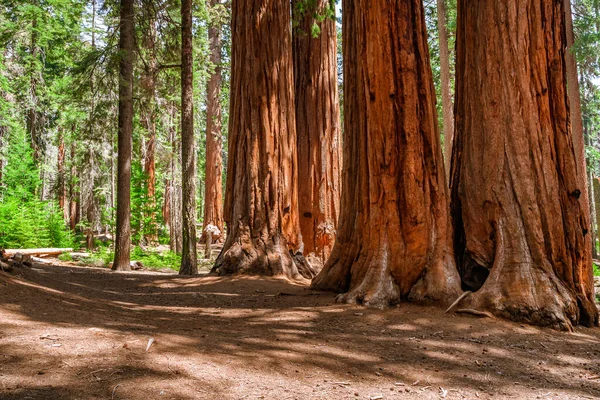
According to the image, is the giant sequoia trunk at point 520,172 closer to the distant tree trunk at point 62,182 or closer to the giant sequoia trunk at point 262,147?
the giant sequoia trunk at point 262,147

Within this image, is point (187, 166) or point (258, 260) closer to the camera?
point (258, 260)

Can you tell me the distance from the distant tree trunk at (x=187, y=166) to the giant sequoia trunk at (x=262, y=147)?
113 cm

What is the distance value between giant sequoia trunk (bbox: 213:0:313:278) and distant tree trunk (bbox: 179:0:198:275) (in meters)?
1.13

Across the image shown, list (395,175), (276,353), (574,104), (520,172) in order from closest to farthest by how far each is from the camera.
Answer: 1. (276,353)
2. (520,172)
3. (395,175)
4. (574,104)

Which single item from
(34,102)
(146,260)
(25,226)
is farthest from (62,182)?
(146,260)

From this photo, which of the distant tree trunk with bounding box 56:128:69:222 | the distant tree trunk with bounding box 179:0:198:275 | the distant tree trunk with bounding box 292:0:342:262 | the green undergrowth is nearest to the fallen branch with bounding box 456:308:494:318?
the distant tree trunk with bounding box 292:0:342:262

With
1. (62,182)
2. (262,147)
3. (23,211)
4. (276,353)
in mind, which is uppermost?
(62,182)

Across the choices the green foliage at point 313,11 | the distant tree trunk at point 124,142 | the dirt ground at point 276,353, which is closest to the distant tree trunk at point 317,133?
the green foliage at point 313,11

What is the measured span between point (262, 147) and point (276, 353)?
5978mm

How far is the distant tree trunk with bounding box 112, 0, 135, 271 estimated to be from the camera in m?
11.3

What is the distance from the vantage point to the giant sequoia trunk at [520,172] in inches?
192

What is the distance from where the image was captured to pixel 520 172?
204 inches

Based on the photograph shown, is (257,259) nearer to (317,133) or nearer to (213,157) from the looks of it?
(317,133)

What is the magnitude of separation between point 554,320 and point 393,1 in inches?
156
